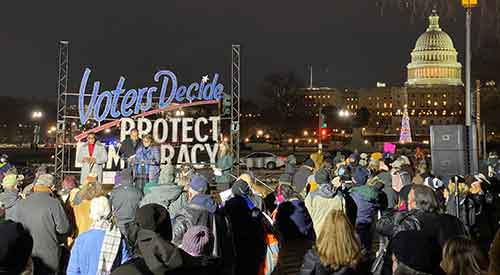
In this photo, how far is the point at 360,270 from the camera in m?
4.32

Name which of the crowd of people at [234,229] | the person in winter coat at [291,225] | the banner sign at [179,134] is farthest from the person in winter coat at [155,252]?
the banner sign at [179,134]

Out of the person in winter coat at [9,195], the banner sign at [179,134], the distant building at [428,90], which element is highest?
the distant building at [428,90]

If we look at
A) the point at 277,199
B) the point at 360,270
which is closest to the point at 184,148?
the point at 277,199

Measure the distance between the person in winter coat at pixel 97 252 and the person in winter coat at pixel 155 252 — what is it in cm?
137

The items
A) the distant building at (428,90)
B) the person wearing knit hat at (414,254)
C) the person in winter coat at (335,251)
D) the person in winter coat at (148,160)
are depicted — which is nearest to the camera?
the person in winter coat at (335,251)

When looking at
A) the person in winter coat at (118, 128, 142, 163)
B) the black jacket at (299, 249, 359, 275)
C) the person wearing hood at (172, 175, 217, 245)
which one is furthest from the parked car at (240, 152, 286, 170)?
the black jacket at (299, 249, 359, 275)

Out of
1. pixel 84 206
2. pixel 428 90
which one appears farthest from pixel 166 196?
pixel 428 90

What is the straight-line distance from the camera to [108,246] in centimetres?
504

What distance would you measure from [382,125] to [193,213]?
132965 millimetres

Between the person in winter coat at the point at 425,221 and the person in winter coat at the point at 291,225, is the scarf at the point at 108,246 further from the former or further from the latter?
the person in winter coat at the point at 291,225

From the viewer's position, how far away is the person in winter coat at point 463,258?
4.01 meters

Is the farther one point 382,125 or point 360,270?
point 382,125

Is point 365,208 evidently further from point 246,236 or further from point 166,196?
point 166,196

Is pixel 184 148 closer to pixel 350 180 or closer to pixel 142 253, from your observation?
pixel 350 180
